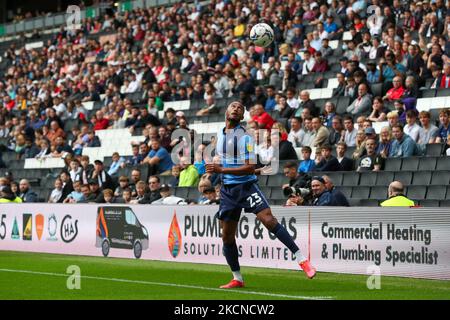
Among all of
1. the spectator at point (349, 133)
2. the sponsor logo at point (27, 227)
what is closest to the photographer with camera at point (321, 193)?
the spectator at point (349, 133)

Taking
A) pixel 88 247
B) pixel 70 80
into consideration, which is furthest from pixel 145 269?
pixel 70 80

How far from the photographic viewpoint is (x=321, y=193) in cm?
1541

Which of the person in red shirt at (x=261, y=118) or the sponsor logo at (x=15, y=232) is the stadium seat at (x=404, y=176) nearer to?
the person in red shirt at (x=261, y=118)

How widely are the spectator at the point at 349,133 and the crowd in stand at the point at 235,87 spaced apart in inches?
1.5

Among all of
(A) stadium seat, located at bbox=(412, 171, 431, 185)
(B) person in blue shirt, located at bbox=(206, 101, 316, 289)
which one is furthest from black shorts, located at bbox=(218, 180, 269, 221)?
(A) stadium seat, located at bbox=(412, 171, 431, 185)

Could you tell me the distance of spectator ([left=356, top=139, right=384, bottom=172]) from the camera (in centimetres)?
1772

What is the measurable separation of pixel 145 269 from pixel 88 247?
3.96 meters

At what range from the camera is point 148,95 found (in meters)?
27.4

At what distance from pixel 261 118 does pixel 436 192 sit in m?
5.22

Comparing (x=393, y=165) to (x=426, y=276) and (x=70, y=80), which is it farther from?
(x=70, y=80)

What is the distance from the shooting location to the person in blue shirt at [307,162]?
61.4ft

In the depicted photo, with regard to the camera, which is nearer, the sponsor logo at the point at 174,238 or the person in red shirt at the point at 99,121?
the sponsor logo at the point at 174,238

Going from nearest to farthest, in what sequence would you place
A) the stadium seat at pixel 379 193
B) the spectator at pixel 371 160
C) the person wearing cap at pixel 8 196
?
1. the stadium seat at pixel 379 193
2. the spectator at pixel 371 160
3. the person wearing cap at pixel 8 196
